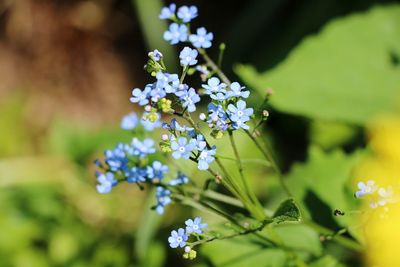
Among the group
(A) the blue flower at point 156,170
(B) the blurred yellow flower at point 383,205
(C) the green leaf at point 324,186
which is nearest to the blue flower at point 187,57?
(A) the blue flower at point 156,170

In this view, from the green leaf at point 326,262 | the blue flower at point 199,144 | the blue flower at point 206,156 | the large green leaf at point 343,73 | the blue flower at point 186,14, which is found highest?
the large green leaf at point 343,73

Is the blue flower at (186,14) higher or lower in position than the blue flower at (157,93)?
higher

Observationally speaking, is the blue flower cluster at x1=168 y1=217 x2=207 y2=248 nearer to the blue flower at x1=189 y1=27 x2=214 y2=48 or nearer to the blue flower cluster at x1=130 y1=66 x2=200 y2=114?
the blue flower cluster at x1=130 y1=66 x2=200 y2=114

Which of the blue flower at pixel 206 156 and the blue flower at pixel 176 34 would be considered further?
the blue flower at pixel 176 34

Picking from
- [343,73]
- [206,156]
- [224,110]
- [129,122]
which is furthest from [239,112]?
[343,73]

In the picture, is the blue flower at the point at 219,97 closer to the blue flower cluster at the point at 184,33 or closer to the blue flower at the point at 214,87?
the blue flower at the point at 214,87

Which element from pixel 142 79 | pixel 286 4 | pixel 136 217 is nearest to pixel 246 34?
pixel 286 4

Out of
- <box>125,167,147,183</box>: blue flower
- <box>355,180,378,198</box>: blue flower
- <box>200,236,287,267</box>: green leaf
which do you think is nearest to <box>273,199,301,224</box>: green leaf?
<box>355,180,378,198</box>: blue flower
